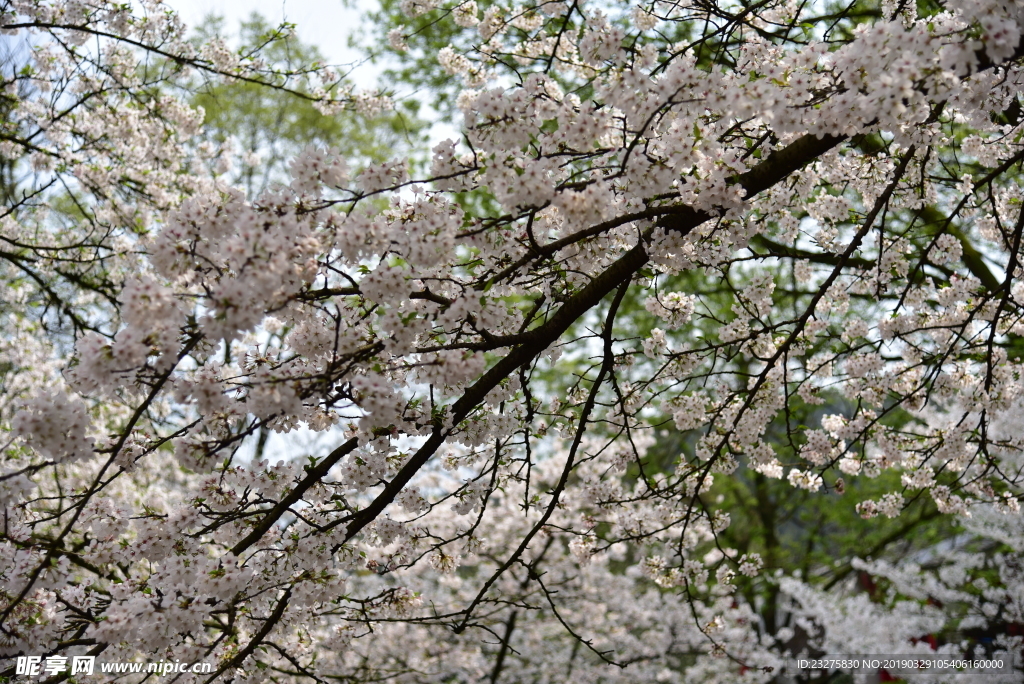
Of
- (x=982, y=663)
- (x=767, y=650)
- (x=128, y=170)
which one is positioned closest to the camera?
(x=128, y=170)

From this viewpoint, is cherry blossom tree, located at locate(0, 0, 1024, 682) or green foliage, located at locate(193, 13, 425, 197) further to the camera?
green foliage, located at locate(193, 13, 425, 197)

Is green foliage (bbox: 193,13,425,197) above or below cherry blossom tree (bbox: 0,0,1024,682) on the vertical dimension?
above

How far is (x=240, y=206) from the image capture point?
7.78ft

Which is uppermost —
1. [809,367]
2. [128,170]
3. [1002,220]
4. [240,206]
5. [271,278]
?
[128,170]

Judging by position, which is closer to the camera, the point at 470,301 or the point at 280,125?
the point at 470,301

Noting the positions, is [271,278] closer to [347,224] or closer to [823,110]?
[347,224]

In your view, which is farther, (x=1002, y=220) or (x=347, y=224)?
(x=1002, y=220)

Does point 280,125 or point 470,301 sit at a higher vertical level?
point 280,125

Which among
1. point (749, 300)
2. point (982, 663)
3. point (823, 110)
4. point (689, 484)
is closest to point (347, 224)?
point (823, 110)

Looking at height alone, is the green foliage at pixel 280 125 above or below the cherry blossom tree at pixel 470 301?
above

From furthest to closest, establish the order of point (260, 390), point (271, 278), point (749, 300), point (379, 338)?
point (749, 300) → point (379, 338) → point (260, 390) → point (271, 278)

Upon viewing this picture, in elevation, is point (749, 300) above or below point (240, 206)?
above

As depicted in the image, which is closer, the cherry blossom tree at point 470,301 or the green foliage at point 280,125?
the cherry blossom tree at point 470,301

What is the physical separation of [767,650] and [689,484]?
827 cm
